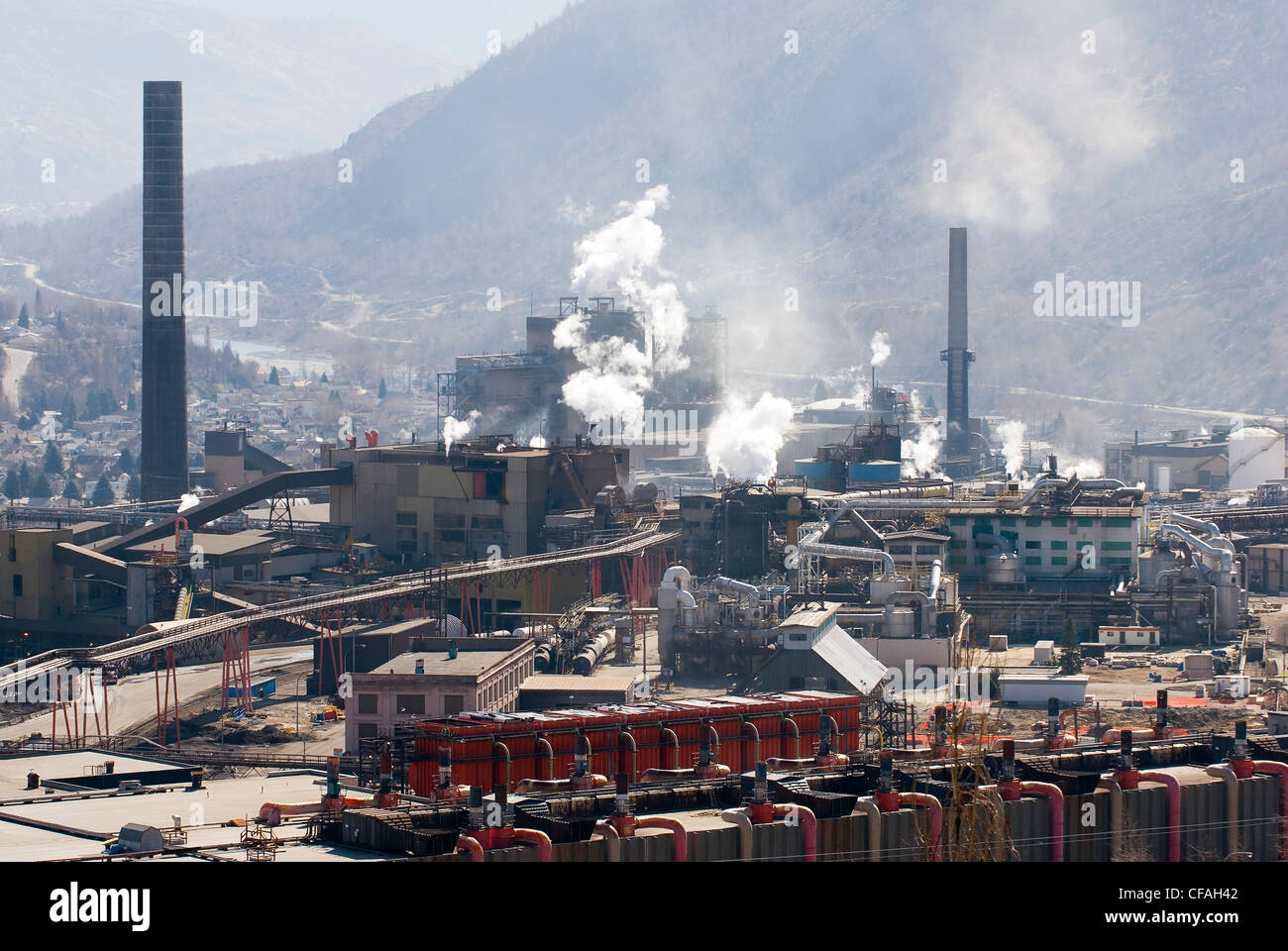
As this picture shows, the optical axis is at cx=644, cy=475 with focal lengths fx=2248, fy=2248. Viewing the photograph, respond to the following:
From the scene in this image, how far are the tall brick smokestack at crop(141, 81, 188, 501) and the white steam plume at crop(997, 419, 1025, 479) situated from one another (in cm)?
3995

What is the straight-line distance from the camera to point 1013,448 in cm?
13700

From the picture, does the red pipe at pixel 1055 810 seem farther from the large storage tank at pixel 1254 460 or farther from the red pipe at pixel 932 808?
the large storage tank at pixel 1254 460

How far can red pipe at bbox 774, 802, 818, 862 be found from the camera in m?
28.7

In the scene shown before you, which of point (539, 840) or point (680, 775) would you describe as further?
point (680, 775)

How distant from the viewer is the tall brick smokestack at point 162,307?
9719cm

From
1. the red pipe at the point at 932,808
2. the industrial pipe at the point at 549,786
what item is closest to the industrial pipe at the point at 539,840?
the industrial pipe at the point at 549,786

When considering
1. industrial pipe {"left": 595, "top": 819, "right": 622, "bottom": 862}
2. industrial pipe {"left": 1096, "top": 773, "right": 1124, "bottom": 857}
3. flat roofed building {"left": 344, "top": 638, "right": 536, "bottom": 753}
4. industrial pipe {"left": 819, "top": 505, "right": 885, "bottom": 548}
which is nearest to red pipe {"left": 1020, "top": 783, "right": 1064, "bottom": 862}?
industrial pipe {"left": 1096, "top": 773, "right": 1124, "bottom": 857}

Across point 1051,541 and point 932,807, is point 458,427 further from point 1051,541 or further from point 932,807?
point 932,807

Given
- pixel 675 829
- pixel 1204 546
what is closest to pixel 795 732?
pixel 675 829

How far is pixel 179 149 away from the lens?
100000mm

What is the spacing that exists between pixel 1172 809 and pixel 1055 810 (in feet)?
7.73
